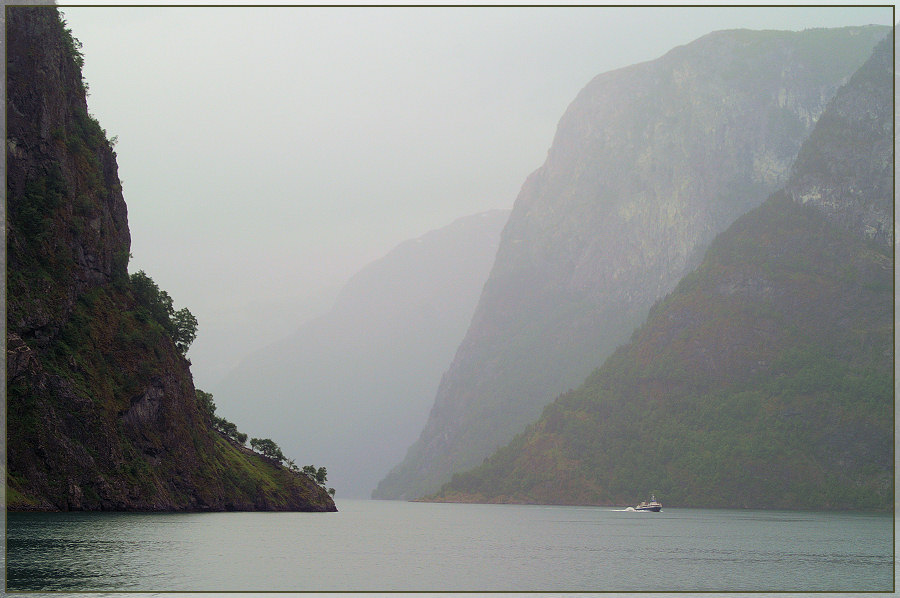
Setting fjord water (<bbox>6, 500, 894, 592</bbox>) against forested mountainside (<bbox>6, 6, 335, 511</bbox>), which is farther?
forested mountainside (<bbox>6, 6, 335, 511</bbox>)

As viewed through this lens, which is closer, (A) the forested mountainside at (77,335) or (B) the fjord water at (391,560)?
(B) the fjord water at (391,560)

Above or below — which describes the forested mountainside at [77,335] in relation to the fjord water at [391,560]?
above

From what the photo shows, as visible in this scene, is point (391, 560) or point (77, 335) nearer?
point (391, 560)

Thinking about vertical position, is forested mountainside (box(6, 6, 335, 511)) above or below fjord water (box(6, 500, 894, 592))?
above

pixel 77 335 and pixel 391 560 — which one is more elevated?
pixel 77 335

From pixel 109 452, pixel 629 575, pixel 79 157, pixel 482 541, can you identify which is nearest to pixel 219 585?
pixel 629 575

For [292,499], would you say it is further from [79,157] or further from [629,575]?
[629,575]
